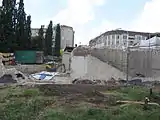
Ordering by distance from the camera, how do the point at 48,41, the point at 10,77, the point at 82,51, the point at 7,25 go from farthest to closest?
the point at 48,41 < the point at 7,25 < the point at 82,51 < the point at 10,77

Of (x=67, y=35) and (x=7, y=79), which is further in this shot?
(x=67, y=35)

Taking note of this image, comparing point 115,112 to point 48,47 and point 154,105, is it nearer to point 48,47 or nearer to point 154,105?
point 154,105

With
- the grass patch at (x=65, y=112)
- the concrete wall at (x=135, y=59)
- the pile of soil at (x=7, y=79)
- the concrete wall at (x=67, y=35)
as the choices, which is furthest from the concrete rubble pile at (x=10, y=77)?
the concrete wall at (x=67, y=35)

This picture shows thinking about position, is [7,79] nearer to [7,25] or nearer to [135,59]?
[135,59]

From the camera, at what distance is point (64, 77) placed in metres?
27.5

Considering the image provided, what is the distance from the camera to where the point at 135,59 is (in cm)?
2684

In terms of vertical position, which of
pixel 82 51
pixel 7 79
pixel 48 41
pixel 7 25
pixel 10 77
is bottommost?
pixel 7 79

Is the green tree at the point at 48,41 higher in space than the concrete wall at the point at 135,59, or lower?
higher

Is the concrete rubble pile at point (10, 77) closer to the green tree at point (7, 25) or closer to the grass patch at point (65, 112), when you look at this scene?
the grass patch at point (65, 112)

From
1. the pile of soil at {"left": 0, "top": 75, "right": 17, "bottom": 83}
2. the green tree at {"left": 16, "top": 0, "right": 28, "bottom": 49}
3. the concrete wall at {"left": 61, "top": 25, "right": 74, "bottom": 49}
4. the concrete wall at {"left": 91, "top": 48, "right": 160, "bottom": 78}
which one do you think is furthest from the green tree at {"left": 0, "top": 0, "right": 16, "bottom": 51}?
the concrete wall at {"left": 61, "top": 25, "right": 74, "bottom": 49}

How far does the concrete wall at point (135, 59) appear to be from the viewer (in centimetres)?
2578

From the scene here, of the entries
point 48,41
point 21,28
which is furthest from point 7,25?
point 48,41

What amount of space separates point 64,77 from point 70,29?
72808 mm

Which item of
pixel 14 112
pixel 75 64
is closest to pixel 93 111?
pixel 14 112
